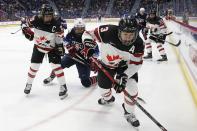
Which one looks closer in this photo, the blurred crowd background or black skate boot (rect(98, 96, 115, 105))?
black skate boot (rect(98, 96, 115, 105))

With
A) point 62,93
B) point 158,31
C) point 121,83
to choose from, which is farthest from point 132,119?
point 158,31

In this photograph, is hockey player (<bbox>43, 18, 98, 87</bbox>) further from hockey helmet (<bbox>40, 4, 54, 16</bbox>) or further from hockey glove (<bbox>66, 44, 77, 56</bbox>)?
hockey helmet (<bbox>40, 4, 54, 16</bbox>)

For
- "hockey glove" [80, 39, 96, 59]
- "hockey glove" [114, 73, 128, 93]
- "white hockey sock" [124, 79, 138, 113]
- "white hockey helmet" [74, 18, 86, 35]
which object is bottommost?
"white hockey sock" [124, 79, 138, 113]

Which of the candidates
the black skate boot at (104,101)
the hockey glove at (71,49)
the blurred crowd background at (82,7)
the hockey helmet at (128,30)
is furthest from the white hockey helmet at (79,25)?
the blurred crowd background at (82,7)

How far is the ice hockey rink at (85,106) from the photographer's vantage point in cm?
326

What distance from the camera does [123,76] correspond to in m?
3.01

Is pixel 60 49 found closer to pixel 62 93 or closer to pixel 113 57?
pixel 62 93

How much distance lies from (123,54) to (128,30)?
0.39 m

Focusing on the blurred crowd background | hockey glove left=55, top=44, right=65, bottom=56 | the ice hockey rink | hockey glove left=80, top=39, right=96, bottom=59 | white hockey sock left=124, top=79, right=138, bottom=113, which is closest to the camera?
white hockey sock left=124, top=79, right=138, bottom=113

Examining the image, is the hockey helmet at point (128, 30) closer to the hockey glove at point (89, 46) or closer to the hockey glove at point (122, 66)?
the hockey glove at point (122, 66)

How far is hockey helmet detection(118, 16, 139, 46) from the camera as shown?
9.44 ft

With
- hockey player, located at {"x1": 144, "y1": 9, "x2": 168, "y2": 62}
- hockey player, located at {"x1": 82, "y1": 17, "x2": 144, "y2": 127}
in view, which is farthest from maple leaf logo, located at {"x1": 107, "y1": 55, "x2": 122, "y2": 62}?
hockey player, located at {"x1": 144, "y1": 9, "x2": 168, "y2": 62}

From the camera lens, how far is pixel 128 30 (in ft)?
9.43

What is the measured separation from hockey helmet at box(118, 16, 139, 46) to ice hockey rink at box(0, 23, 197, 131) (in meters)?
0.86
